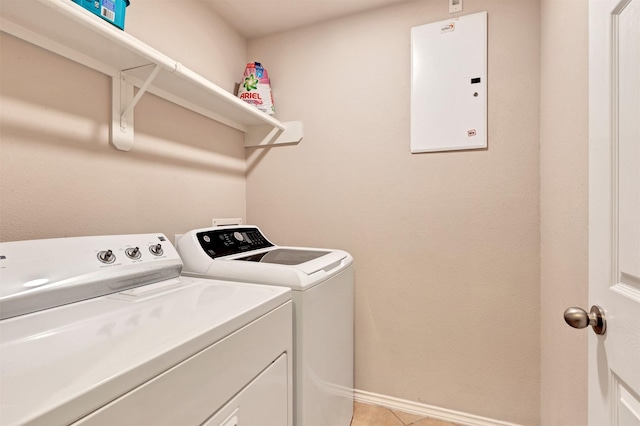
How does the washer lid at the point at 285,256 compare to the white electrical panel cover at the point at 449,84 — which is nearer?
the washer lid at the point at 285,256

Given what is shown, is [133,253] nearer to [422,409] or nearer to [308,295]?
[308,295]

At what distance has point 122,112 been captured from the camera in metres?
1.29

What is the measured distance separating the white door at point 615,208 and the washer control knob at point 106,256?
136 centimetres

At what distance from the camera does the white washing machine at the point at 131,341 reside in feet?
1.53

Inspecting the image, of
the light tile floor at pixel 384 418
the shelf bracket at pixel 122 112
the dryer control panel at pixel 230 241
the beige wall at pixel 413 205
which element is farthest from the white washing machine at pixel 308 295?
the shelf bracket at pixel 122 112

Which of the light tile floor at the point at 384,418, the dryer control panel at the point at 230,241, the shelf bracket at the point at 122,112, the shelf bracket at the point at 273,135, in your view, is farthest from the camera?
the shelf bracket at the point at 273,135

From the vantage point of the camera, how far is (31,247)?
853 mm

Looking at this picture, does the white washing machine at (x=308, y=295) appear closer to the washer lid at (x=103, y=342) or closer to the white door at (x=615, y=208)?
the washer lid at (x=103, y=342)

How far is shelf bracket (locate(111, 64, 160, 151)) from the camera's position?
1.25 metres

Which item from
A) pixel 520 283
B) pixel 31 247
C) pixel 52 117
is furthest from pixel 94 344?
pixel 520 283

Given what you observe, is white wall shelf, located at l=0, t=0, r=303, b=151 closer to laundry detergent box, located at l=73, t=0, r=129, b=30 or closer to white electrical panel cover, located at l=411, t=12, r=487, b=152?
laundry detergent box, located at l=73, t=0, r=129, b=30

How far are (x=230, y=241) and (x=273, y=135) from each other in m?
0.84

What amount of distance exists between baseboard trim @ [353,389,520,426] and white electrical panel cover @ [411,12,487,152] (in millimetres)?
1451

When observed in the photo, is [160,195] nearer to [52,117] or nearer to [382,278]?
[52,117]
